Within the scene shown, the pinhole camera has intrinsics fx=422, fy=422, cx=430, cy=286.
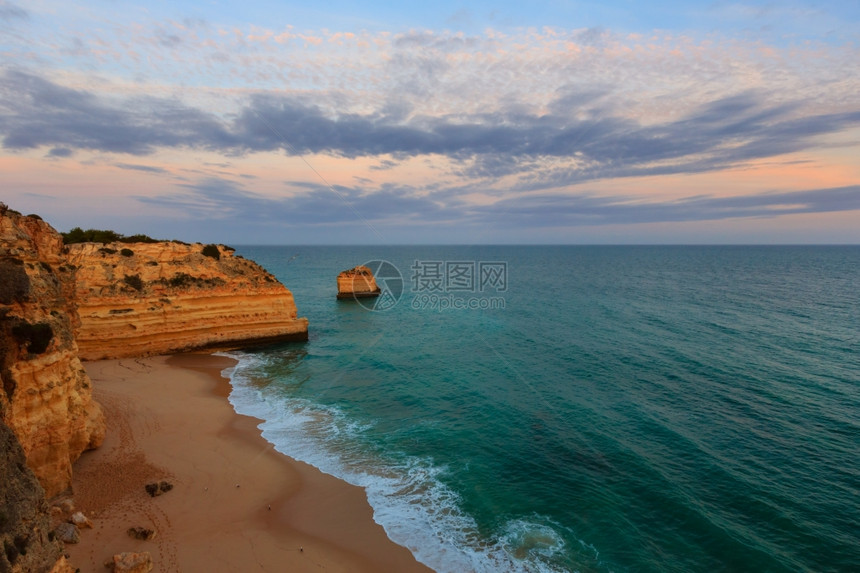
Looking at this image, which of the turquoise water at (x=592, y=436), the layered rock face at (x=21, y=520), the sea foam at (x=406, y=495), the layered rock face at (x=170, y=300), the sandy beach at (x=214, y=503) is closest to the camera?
the layered rock face at (x=21, y=520)

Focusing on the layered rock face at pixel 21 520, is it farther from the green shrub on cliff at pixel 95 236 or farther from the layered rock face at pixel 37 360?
the green shrub on cliff at pixel 95 236

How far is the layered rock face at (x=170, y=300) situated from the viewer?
29.2 metres

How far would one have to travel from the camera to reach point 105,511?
13.4m

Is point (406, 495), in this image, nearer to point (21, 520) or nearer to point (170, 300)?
point (21, 520)

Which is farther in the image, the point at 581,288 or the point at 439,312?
the point at 581,288

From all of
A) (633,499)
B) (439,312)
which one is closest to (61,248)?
(633,499)

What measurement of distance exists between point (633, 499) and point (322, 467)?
12.0 metres

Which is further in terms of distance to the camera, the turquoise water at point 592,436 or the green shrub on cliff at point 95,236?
the green shrub on cliff at point 95,236

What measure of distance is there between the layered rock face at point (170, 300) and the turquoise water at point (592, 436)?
3388 millimetres

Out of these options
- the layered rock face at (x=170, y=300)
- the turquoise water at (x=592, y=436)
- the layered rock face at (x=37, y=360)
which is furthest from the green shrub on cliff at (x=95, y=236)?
the layered rock face at (x=37, y=360)

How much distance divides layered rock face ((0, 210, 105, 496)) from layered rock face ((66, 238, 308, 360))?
583 inches

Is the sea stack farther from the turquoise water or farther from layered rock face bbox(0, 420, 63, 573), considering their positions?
layered rock face bbox(0, 420, 63, 573)

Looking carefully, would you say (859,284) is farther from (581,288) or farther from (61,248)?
(61,248)

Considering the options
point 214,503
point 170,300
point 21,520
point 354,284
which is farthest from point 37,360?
point 354,284
